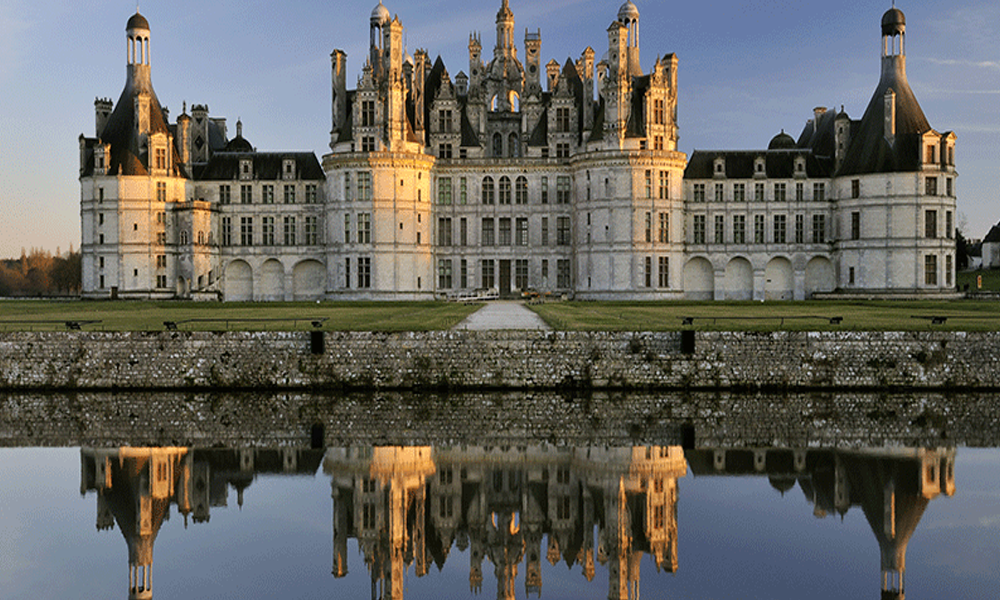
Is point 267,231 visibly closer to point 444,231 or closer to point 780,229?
point 444,231

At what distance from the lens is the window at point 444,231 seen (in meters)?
70.1

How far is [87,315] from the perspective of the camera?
4359 centimetres

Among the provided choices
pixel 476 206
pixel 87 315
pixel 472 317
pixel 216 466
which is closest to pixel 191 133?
pixel 476 206

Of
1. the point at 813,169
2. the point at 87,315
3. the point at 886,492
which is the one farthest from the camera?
the point at 813,169

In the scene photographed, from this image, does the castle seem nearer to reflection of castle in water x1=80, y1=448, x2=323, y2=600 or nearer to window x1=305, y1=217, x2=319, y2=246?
window x1=305, y1=217, x2=319, y2=246

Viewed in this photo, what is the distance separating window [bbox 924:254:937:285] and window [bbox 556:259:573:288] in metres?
23.3

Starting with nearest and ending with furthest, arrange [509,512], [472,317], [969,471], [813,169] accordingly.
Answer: [509,512], [969,471], [472,317], [813,169]

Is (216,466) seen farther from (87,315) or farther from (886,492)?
(87,315)

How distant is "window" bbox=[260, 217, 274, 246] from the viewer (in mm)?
70438

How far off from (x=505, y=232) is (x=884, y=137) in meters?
25.9

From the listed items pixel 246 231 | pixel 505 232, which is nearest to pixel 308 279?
pixel 246 231

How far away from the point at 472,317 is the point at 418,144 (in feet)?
94.2

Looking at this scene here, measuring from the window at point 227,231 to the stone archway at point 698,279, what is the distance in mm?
31995

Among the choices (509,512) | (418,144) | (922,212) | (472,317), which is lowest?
(509,512)
